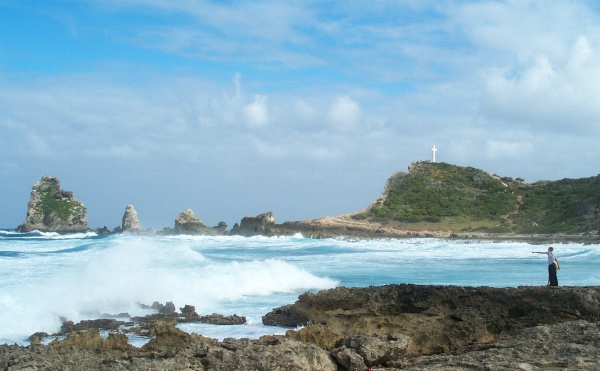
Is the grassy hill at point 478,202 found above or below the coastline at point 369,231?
above

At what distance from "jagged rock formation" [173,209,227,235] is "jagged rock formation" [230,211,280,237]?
13.8ft

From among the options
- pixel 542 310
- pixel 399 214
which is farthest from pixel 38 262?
pixel 399 214

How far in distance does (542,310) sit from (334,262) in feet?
68.8

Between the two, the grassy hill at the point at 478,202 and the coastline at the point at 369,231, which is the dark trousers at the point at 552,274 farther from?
the grassy hill at the point at 478,202

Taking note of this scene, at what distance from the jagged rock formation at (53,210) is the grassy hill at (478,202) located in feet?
135

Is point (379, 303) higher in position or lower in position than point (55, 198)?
lower

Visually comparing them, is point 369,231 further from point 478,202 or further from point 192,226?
point 192,226

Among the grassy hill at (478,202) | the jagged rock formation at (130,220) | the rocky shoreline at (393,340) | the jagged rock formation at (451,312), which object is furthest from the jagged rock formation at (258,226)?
the jagged rock formation at (451,312)

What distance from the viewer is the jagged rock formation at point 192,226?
74438 millimetres

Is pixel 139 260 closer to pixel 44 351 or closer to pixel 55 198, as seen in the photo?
pixel 44 351

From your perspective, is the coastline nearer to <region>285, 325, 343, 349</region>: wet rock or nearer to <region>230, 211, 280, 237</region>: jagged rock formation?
<region>230, 211, 280, 237</region>: jagged rock formation

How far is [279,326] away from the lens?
11781 millimetres

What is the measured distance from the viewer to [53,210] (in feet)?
275

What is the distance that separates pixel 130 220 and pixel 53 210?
10776 millimetres
